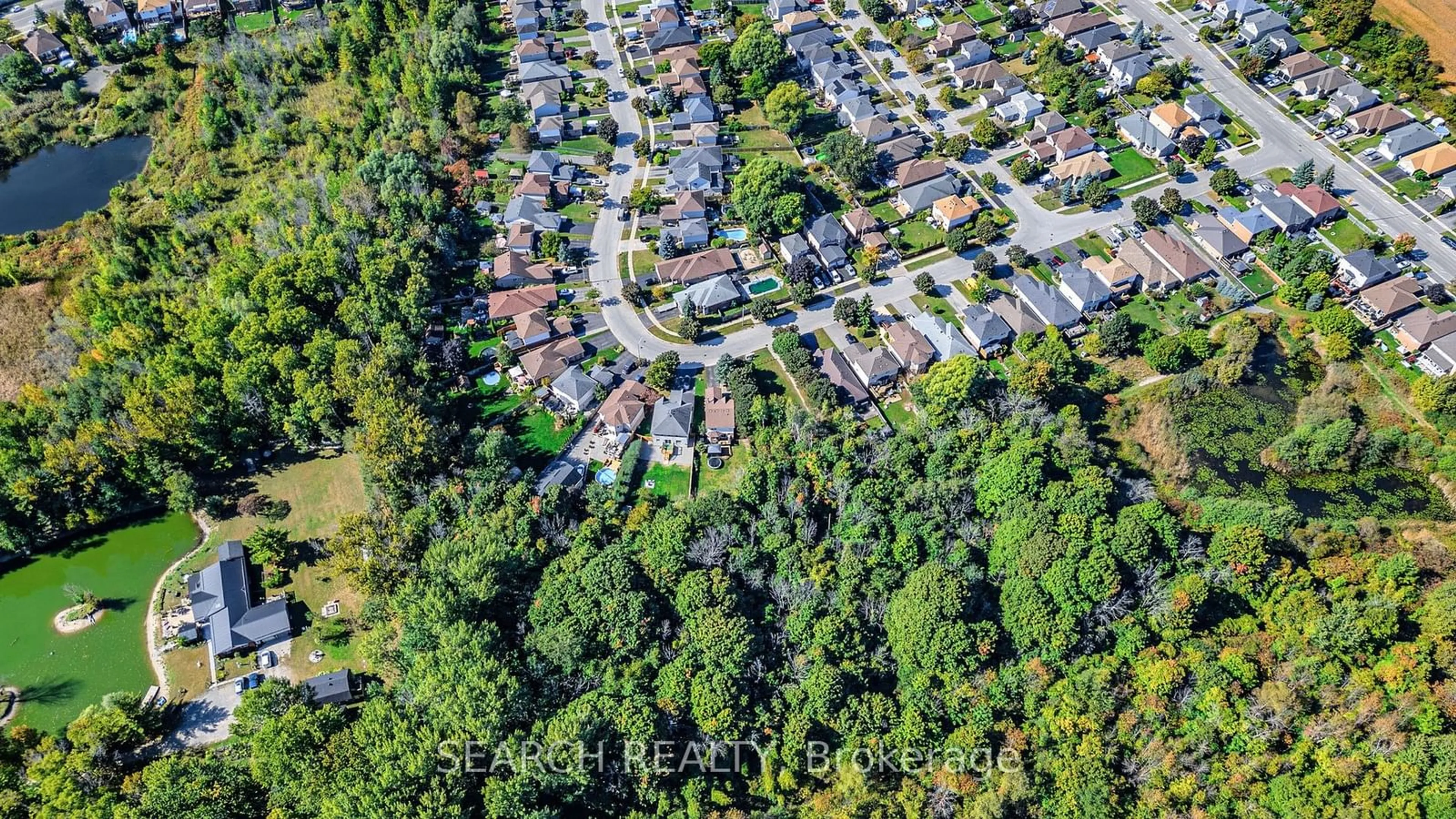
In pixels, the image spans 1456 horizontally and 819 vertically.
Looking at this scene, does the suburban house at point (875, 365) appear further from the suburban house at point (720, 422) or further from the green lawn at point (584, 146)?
the green lawn at point (584, 146)

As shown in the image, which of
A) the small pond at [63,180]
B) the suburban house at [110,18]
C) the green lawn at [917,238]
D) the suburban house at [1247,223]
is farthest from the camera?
the suburban house at [110,18]

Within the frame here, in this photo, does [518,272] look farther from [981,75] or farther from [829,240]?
[981,75]

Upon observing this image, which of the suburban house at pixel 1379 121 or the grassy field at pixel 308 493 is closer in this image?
the grassy field at pixel 308 493

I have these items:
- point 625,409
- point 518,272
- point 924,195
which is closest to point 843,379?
point 625,409

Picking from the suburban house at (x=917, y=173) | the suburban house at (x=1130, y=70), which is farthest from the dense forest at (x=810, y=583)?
the suburban house at (x=1130, y=70)

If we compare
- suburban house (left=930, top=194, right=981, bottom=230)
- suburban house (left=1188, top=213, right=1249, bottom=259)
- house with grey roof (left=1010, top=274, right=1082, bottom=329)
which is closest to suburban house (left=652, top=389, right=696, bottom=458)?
house with grey roof (left=1010, top=274, right=1082, bottom=329)

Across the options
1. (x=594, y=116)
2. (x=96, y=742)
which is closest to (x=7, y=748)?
(x=96, y=742)

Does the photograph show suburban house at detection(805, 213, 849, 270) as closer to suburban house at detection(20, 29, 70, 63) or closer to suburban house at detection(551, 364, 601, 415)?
suburban house at detection(551, 364, 601, 415)

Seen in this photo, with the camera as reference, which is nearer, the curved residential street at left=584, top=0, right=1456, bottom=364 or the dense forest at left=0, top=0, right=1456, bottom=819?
the dense forest at left=0, top=0, right=1456, bottom=819
